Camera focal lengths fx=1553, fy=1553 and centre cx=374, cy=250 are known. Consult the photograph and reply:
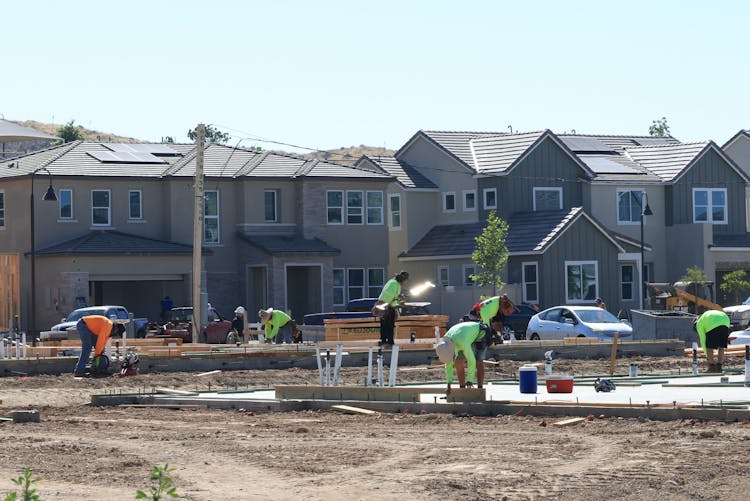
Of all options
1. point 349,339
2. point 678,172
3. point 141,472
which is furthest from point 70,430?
point 678,172

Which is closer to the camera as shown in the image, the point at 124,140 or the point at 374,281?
the point at 374,281

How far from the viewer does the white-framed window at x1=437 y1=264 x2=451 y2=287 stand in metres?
60.3

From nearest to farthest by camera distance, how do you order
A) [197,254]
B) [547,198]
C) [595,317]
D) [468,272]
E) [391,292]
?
[391,292] < [197,254] < [595,317] < [468,272] < [547,198]

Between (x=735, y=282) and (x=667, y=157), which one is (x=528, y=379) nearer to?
(x=735, y=282)

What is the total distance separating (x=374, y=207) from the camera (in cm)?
5869

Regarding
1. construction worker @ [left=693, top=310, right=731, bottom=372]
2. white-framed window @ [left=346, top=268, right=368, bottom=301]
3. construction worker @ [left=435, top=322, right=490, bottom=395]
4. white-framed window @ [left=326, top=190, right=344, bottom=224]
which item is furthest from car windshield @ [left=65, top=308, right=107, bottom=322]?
construction worker @ [left=435, top=322, right=490, bottom=395]

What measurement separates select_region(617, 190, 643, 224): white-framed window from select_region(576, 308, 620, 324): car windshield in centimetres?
1725

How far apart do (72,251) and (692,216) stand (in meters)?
25.6

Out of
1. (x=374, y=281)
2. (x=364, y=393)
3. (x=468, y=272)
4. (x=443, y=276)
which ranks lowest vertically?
(x=364, y=393)

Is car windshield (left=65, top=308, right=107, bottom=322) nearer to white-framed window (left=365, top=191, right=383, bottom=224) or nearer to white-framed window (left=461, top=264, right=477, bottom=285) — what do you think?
white-framed window (left=365, top=191, right=383, bottom=224)

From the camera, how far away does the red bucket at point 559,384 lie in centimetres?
2491

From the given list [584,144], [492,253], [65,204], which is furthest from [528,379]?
[584,144]

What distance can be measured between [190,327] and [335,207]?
1249 centimetres

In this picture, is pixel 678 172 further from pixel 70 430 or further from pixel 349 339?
pixel 70 430
